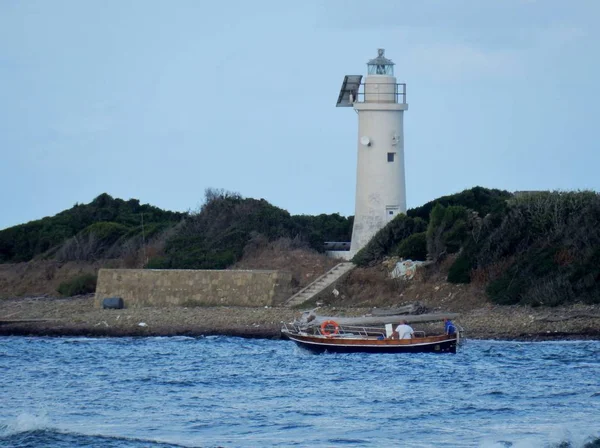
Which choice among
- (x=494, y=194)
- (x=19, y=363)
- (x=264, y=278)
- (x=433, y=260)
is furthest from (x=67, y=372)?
(x=494, y=194)

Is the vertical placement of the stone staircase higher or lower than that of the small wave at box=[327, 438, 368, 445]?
higher

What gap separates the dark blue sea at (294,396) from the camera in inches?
682

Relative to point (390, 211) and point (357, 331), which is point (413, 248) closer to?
point (390, 211)

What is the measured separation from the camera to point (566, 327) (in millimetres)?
29484

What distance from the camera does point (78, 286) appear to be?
40.1 m

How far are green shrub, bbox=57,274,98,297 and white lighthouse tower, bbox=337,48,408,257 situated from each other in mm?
9264

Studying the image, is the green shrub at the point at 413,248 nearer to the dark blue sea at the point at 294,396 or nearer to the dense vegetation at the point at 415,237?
the dense vegetation at the point at 415,237

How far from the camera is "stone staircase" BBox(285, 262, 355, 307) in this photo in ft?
114

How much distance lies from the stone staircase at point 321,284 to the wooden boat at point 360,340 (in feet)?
15.1

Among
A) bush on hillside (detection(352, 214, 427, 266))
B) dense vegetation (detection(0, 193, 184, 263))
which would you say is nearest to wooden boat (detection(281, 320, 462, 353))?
bush on hillside (detection(352, 214, 427, 266))

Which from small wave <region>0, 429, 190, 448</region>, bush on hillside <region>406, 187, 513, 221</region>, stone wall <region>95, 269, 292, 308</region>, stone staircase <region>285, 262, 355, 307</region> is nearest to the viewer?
small wave <region>0, 429, 190, 448</region>

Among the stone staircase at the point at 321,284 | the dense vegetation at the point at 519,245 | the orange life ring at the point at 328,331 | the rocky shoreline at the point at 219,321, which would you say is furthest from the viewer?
the stone staircase at the point at 321,284

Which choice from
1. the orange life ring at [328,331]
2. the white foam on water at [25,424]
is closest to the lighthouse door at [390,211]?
the orange life ring at [328,331]

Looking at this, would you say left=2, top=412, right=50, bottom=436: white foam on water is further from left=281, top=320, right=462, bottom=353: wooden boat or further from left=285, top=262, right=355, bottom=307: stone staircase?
left=285, top=262, right=355, bottom=307: stone staircase
